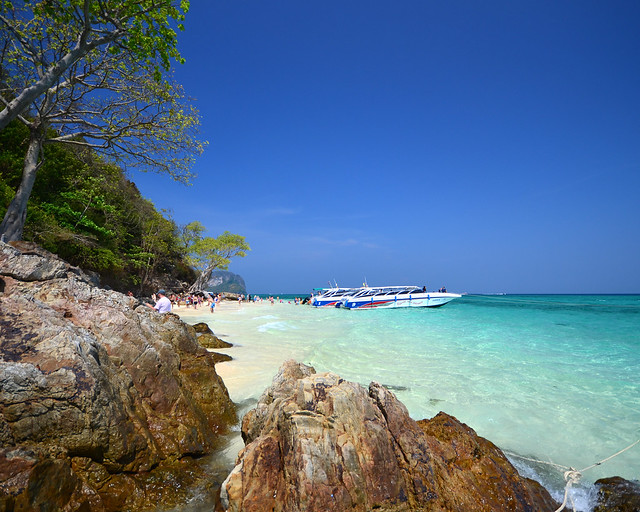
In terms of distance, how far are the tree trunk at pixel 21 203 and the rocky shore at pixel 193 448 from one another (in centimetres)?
694

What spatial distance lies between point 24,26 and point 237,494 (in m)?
14.7

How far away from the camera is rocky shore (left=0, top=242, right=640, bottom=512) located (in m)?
2.91

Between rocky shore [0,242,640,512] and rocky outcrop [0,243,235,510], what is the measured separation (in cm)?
1

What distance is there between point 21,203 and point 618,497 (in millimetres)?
15023

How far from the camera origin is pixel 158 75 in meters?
10.5

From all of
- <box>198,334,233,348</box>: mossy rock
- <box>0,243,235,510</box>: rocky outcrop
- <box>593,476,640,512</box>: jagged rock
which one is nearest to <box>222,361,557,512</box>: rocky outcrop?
<box>593,476,640,512</box>: jagged rock

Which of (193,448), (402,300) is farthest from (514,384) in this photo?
(402,300)

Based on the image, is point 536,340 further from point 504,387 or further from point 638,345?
point 504,387

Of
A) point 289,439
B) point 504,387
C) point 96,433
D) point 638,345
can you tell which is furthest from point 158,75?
point 638,345

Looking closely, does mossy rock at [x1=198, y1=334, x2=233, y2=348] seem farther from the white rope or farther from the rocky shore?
the white rope

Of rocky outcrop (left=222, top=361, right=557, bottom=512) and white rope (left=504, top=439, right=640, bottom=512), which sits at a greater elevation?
rocky outcrop (left=222, top=361, right=557, bottom=512)

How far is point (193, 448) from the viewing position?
14.2 ft

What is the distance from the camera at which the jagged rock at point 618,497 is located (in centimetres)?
375

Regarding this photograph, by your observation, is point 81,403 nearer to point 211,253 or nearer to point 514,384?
point 514,384
